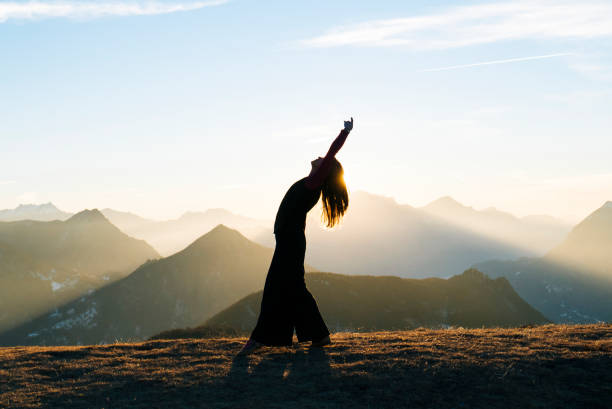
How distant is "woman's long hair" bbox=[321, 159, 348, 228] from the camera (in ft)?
A: 33.9

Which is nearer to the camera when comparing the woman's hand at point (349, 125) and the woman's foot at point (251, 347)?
the woman's hand at point (349, 125)

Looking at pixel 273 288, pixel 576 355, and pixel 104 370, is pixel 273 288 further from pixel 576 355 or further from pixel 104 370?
pixel 576 355

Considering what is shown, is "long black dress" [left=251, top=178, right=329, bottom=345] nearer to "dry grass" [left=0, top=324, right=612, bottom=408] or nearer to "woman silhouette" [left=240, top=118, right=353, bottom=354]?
"woman silhouette" [left=240, top=118, right=353, bottom=354]

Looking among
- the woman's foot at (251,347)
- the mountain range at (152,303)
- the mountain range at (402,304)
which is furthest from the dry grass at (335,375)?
the mountain range at (152,303)

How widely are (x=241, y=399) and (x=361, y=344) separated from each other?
414 centimetres

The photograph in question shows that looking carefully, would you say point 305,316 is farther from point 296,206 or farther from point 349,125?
point 349,125

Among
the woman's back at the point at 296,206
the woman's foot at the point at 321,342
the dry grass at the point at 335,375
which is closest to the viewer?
the dry grass at the point at 335,375

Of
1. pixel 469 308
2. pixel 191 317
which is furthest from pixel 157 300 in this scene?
pixel 469 308

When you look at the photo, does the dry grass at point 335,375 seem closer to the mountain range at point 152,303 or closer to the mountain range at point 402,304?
the mountain range at point 402,304

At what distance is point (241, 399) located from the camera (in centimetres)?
760

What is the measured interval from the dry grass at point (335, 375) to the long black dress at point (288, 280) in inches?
20.6

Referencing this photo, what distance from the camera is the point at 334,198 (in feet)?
34.2

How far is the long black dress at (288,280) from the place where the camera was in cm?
1018

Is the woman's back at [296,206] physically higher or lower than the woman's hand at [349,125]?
lower
